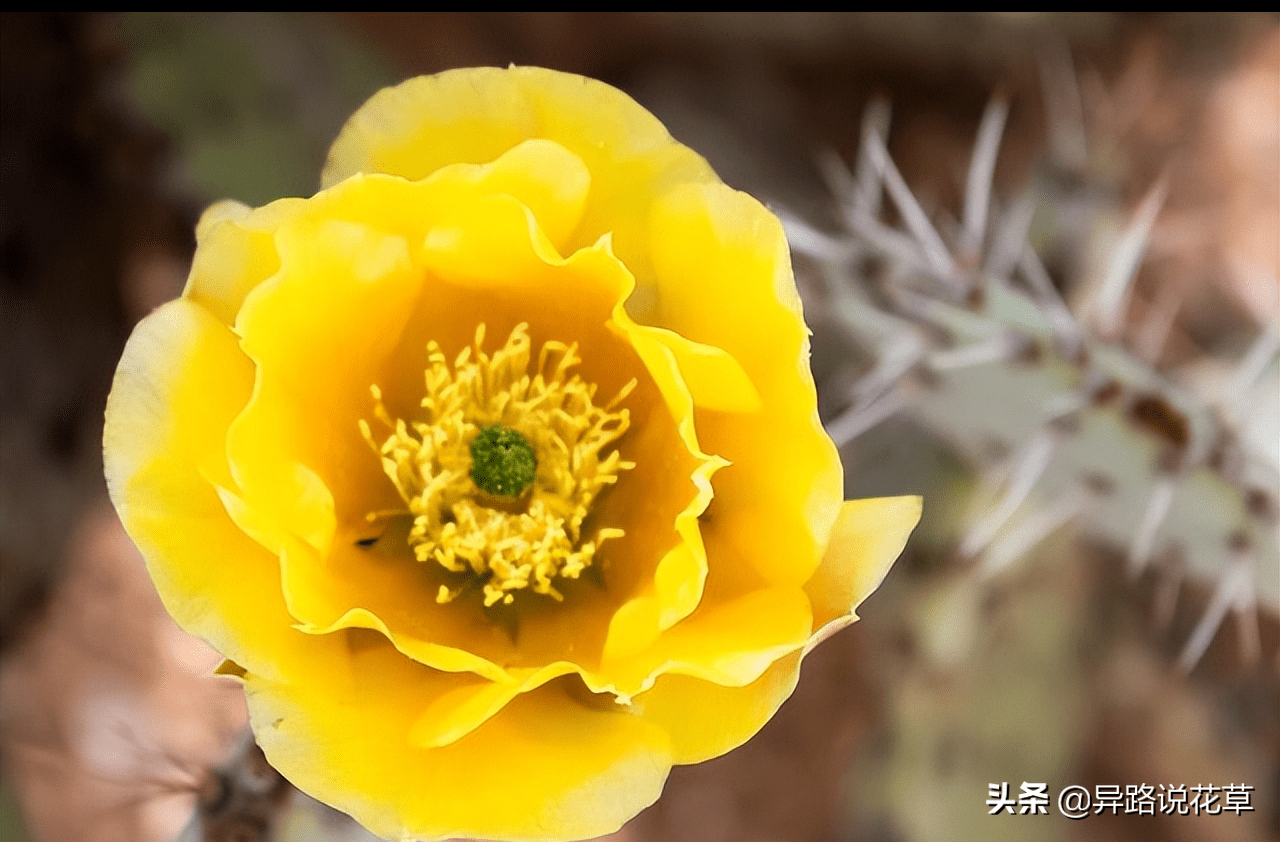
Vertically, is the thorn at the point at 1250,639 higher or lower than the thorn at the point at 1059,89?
lower

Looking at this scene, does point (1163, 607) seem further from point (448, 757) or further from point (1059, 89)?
→ point (448, 757)

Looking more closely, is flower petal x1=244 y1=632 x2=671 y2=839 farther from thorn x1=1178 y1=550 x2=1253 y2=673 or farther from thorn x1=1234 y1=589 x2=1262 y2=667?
thorn x1=1234 y1=589 x2=1262 y2=667

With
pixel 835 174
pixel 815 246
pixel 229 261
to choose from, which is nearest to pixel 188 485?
pixel 229 261

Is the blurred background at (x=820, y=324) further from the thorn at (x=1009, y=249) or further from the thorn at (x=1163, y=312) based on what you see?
the thorn at (x=1009, y=249)

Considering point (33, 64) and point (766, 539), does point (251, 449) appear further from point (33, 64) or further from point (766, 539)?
point (33, 64)

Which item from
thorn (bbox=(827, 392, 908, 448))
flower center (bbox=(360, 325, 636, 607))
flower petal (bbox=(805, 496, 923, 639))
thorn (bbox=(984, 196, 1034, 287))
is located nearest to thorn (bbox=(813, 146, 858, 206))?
thorn (bbox=(984, 196, 1034, 287))

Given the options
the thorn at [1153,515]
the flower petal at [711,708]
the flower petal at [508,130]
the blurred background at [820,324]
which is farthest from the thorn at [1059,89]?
the flower petal at [711,708]

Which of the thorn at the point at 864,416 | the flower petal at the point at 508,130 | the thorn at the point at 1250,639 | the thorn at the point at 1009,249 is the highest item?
the thorn at the point at 1009,249
